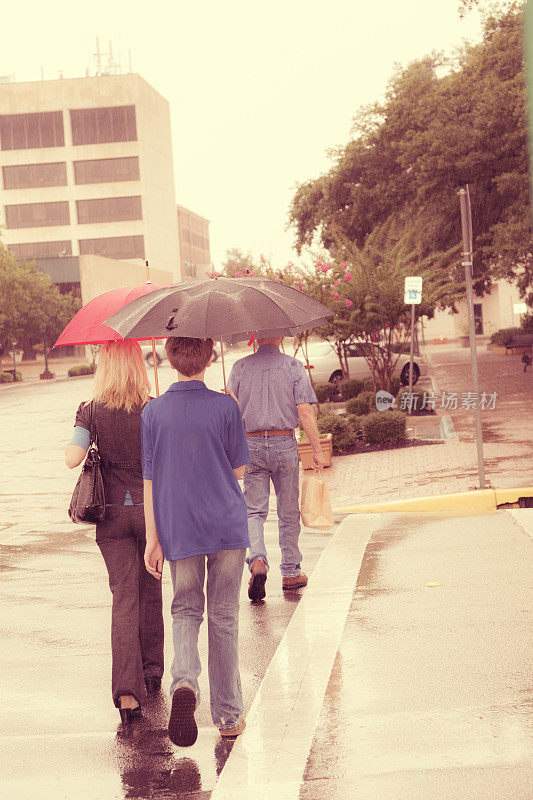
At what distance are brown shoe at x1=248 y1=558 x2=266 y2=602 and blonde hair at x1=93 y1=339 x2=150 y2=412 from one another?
7.66ft

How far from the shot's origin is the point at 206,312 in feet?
14.8

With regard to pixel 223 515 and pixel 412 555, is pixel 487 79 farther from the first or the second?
pixel 223 515

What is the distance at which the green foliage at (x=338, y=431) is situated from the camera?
16.1 meters

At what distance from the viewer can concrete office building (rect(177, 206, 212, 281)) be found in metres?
116

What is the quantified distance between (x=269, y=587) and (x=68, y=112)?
91.8 metres

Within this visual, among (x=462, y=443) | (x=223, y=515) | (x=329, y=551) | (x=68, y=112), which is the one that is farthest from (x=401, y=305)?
(x=68, y=112)

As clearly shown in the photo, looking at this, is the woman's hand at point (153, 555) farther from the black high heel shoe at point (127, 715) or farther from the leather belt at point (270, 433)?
the leather belt at point (270, 433)

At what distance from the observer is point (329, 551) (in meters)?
8.56

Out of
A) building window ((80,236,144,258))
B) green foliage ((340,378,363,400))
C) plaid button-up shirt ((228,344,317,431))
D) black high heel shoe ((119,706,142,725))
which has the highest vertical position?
building window ((80,236,144,258))

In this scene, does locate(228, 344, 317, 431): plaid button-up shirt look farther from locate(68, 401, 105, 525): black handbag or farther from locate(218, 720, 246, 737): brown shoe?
locate(218, 720, 246, 737): brown shoe

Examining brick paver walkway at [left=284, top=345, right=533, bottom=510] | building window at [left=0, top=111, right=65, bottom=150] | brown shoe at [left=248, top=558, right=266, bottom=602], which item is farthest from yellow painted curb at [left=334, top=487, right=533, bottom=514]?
building window at [left=0, top=111, right=65, bottom=150]

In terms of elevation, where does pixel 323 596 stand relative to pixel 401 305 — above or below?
below

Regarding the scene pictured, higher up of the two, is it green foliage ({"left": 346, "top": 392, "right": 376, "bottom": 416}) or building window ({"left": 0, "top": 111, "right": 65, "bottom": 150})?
building window ({"left": 0, "top": 111, "right": 65, "bottom": 150})

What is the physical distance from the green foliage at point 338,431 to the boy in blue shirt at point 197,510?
463 inches
